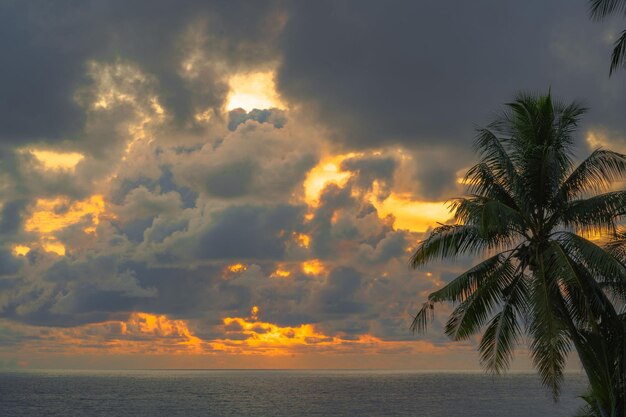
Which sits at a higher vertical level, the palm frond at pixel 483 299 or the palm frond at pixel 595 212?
the palm frond at pixel 595 212

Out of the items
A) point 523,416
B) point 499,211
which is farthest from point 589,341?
point 523,416

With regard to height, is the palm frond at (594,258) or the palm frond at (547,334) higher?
the palm frond at (594,258)

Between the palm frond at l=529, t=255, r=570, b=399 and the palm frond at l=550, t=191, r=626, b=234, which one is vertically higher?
the palm frond at l=550, t=191, r=626, b=234

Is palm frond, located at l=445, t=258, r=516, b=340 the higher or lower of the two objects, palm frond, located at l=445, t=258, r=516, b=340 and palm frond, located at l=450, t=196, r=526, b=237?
the lower

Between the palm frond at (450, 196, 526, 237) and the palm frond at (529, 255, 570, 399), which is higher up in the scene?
the palm frond at (450, 196, 526, 237)

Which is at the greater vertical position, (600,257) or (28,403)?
(600,257)

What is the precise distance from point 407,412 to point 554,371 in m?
76.5

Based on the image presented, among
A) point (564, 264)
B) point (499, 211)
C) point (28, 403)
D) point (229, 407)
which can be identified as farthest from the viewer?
point (28, 403)

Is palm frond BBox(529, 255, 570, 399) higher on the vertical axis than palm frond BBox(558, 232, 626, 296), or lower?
lower

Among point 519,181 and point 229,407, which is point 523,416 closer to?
point 229,407

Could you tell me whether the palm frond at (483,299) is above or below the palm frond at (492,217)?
below

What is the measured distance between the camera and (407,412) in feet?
306

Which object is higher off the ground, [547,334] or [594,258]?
[594,258]

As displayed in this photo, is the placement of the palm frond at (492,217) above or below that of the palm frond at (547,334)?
above
